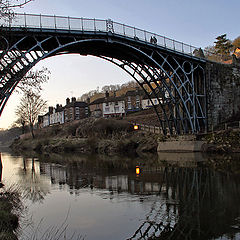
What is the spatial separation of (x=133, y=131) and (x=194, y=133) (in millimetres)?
16015

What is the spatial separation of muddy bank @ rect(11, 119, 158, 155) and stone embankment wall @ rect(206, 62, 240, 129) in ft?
28.8

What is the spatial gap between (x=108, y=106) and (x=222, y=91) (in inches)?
2052

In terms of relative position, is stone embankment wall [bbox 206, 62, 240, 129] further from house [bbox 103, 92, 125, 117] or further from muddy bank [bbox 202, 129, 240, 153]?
house [bbox 103, 92, 125, 117]

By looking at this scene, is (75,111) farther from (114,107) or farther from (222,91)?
(222,91)

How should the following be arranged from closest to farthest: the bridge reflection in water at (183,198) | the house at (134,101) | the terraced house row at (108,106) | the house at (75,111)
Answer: the bridge reflection in water at (183,198) → the terraced house row at (108,106) → the house at (134,101) → the house at (75,111)

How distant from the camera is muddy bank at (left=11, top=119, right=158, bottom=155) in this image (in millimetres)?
39697

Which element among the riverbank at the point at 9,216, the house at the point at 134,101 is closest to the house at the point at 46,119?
the house at the point at 134,101

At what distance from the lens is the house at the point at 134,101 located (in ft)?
262

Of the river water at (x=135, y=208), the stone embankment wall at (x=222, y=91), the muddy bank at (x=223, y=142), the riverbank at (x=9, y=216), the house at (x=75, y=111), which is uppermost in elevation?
the house at (x=75, y=111)

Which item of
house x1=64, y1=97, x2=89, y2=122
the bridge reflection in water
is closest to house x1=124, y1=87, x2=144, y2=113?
house x1=64, y1=97, x2=89, y2=122

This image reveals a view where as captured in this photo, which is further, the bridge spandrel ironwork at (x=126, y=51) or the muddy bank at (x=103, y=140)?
the muddy bank at (x=103, y=140)

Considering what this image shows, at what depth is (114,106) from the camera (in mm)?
83125

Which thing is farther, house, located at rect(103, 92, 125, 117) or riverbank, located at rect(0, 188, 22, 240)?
house, located at rect(103, 92, 125, 117)

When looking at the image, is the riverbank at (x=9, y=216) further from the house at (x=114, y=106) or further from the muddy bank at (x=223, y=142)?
the house at (x=114, y=106)
